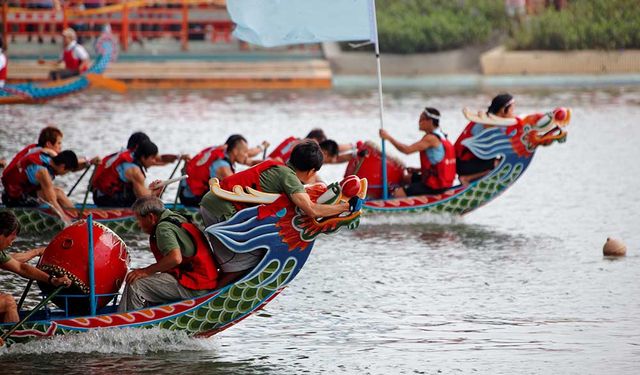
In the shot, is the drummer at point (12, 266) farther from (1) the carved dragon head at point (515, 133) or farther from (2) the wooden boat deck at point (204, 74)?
(2) the wooden boat deck at point (204, 74)

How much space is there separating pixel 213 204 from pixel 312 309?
6.70 feet

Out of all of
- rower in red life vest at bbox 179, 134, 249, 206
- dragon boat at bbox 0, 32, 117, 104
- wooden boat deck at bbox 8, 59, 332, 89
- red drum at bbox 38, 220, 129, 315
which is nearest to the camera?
red drum at bbox 38, 220, 129, 315

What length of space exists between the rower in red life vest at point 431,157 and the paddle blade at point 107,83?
12986mm

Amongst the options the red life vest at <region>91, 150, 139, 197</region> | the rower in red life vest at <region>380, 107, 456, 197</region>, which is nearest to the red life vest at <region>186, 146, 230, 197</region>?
the red life vest at <region>91, 150, 139, 197</region>

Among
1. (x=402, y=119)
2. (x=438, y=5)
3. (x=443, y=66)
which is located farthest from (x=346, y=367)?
(x=438, y=5)

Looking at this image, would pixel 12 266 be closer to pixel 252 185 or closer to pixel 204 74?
pixel 252 185

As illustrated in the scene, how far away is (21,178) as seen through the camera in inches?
547

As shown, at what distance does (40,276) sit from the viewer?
938cm

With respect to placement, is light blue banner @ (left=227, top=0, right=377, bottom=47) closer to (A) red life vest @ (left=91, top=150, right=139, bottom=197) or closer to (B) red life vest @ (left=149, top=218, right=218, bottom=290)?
(A) red life vest @ (left=91, top=150, right=139, bottom=197)

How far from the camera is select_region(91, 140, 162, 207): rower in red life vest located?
13.8 metres

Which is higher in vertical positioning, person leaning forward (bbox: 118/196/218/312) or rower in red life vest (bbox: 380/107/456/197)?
person leaning forward (bbox: 118/196/218/312)

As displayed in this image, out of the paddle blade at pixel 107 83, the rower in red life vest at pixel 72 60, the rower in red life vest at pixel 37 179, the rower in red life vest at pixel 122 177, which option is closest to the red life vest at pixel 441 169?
the rower in red life vest at pixel 122 177

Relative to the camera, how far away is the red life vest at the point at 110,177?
14023 mm

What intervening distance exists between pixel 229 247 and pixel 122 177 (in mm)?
4907
